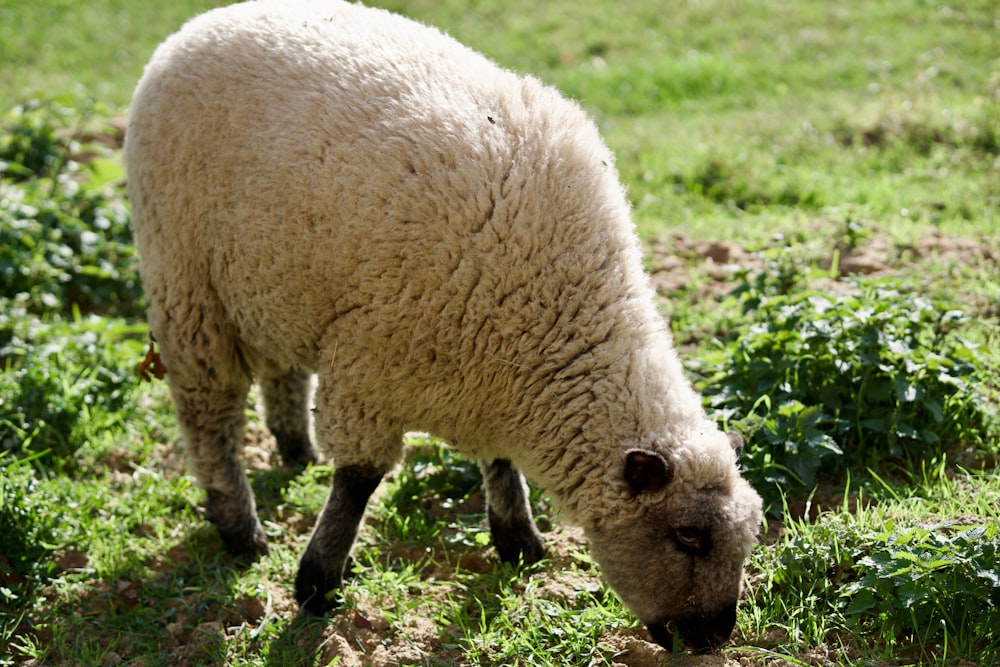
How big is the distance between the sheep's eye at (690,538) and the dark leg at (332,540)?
4.41 ft

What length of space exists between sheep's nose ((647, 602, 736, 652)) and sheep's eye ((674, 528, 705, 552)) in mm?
262

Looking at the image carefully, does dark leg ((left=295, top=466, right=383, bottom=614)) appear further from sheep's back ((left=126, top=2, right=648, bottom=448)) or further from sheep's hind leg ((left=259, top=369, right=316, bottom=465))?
sheep's hind leg ((left=259, top=369, right=316, bottom=465))

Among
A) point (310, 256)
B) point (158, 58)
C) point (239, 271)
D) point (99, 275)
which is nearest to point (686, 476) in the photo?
point (310, 256)

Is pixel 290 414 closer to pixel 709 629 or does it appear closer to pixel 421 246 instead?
pixel 421 246

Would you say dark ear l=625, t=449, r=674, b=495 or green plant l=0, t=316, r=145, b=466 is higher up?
dark ear l=625, t=449, r=674, b=495

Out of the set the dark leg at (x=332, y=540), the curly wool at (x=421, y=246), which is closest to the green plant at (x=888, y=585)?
the curly wool at (x=421, y=246)

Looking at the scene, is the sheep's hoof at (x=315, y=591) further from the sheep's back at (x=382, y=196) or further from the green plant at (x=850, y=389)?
the green plant at (x=850, y=389)

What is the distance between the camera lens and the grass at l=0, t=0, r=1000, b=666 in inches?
149

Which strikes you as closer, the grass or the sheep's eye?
the sheep's eye

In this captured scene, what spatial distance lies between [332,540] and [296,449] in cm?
134

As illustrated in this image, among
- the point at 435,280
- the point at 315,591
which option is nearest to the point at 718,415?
the point at 435,280

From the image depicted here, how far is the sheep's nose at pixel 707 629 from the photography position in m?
3.55

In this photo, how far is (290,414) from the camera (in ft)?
17.4

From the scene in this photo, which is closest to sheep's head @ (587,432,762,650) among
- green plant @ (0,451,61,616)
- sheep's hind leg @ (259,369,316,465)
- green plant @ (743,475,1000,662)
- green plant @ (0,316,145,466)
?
green plant @ (743,475,1000,662)
